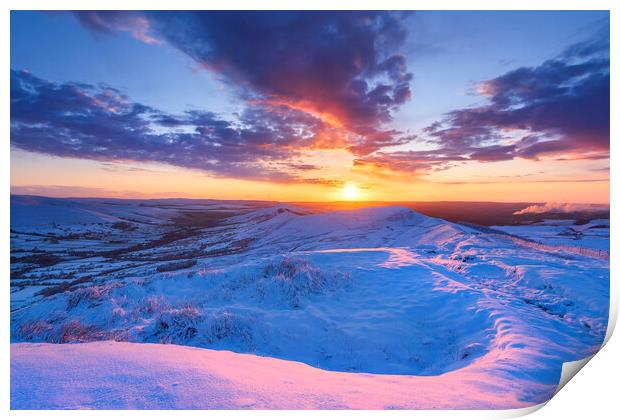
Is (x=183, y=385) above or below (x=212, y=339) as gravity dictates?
above

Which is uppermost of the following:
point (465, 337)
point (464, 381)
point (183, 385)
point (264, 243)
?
point (183, 385)

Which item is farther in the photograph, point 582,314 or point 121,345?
point 582,314

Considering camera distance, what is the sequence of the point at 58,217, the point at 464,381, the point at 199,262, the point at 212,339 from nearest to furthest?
1. the point at 464,381
2. the point at 212,339
3. the point at 199,262
4. the point at 58,217

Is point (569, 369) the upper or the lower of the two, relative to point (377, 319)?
upper

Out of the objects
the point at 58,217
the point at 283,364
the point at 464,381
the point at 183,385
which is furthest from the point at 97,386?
the point at 58,217

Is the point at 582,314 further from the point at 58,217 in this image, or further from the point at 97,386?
the point at 58,217

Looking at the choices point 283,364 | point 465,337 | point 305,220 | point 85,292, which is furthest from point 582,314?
point 305,220

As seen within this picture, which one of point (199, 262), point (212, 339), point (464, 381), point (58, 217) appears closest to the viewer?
point (464, 381)

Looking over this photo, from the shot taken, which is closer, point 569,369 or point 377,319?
point 569,369
